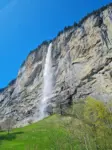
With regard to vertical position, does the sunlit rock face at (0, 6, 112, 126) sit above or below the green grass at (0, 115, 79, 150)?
above

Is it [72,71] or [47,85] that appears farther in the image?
[47,85]

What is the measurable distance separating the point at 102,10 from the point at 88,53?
23.8m

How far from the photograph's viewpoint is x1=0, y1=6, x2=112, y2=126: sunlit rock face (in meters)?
89.5

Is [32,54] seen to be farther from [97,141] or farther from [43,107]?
[97,141]

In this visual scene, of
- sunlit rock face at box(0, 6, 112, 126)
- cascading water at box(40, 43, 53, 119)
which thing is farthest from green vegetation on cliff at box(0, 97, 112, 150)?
cascading water at box(40, 43, 53, 119)

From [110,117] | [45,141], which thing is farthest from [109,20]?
[110,117]

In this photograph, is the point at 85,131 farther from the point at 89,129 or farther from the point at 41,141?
the point at 41,141

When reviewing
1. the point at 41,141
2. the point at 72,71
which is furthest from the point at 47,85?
the point at 41,141

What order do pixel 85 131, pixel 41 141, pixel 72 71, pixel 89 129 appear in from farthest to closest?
pixel 72 71
pixel 41 141
pixel 89 129
pixel 85 131

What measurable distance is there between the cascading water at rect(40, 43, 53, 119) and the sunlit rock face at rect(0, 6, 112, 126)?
2.14 metres

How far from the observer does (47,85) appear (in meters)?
110

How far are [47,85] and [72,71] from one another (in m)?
14.5

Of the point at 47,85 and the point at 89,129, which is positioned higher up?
the point at 47,85

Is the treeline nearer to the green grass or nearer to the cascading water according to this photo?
the green grass
